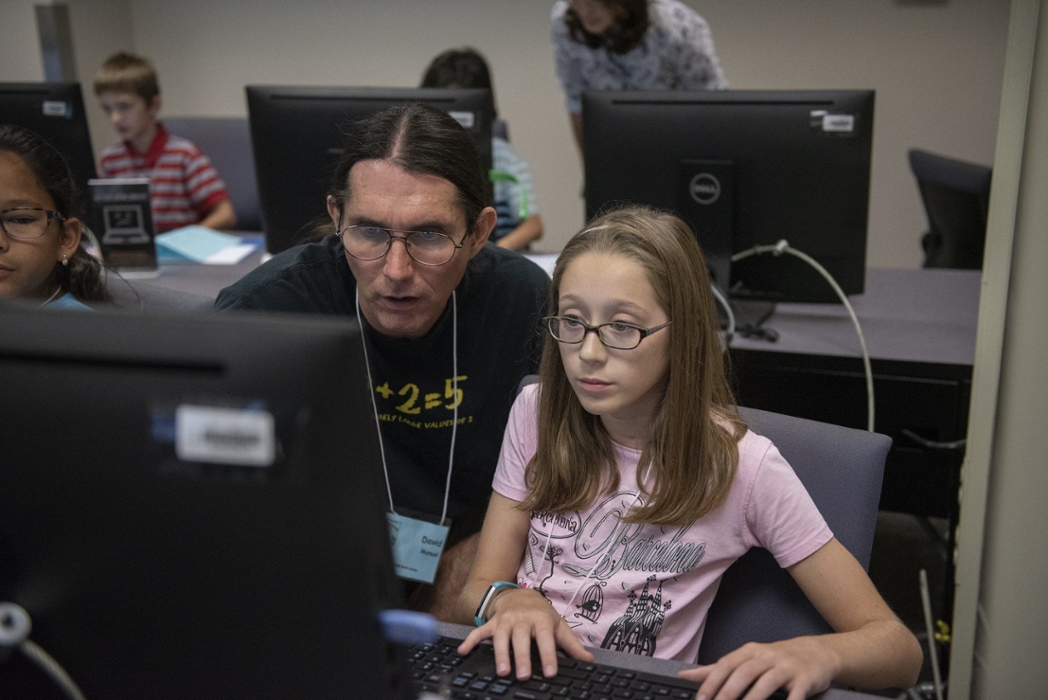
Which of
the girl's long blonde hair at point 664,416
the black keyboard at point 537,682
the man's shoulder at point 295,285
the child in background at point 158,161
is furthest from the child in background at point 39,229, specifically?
the child in background at point 158,161

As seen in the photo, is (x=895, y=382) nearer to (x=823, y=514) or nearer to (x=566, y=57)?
(x=823, y=514)

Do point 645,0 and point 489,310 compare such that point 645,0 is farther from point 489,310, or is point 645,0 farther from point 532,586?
point 532,586

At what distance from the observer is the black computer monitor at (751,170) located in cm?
185

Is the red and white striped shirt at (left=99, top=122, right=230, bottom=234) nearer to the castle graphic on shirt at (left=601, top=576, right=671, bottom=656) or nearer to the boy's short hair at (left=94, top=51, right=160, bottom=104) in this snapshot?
the boy's short hair at (left=94, top=51, right=160, bottom=104)

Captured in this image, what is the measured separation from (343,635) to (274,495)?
0.09 metres

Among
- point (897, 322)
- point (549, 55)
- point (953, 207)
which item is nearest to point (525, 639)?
point (897, 322)

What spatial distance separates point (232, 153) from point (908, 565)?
8.60 ft

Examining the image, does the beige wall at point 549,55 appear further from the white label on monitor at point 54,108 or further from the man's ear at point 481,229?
the man's ear at point 481,229

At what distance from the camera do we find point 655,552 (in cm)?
111

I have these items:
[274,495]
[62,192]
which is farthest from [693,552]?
[62,192]

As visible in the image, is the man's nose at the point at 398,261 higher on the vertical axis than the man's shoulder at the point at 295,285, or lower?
higher

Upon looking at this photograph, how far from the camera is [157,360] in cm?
48

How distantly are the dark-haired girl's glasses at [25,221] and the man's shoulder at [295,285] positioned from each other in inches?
11.4

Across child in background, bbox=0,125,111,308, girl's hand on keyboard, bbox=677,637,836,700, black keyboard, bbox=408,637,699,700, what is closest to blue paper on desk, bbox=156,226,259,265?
child in background, bbox=0,125,111,308
